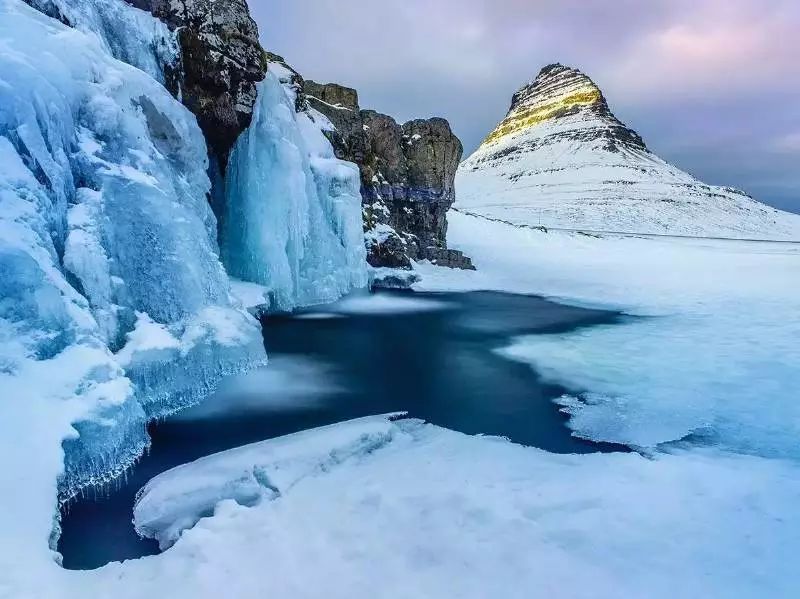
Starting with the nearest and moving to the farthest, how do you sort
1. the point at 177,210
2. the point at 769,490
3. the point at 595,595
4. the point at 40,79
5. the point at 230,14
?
1. the point at 595,595
2. the point at 769,490
3. the point at 40,79
4. the point at 177,210
5. the point at 230,14

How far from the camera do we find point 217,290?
343 inches

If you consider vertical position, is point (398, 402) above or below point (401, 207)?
below

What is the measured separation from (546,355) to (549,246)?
25039 mm

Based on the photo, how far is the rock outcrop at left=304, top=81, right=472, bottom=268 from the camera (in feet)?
76.2

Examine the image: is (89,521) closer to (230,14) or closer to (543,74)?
(230,14)

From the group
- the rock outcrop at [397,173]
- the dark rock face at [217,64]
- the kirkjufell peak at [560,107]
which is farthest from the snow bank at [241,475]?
the kirkjufell peak at [560,107]

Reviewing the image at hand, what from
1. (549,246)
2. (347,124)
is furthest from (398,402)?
(549,246)

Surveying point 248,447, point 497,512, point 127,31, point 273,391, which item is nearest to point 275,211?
point 127,31

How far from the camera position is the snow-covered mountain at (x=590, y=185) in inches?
2484

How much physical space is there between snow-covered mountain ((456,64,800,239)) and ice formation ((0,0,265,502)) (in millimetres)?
50430

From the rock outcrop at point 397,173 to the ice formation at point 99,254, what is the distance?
13.7 meters

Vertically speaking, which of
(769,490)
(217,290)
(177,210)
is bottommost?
(769,490)

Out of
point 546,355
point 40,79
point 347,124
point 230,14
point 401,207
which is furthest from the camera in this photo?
point 401,207

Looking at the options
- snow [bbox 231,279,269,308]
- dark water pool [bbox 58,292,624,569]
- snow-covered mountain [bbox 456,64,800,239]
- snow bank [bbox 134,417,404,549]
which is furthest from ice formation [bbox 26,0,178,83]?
snow-covered mountain [bbox 456,64,800,239]
